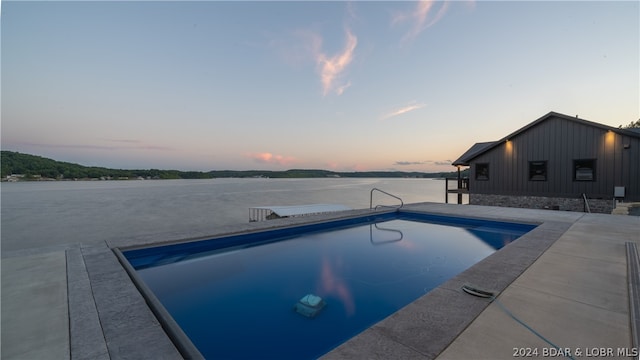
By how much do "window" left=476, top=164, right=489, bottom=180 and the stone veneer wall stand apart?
3.11 feet

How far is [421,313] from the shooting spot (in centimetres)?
227

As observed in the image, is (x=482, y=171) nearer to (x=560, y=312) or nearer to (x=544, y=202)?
(x=544, y=202)

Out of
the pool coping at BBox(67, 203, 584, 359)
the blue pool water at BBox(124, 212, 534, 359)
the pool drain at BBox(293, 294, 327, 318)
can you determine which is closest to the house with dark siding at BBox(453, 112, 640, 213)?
the blue pool water at BBox(124, 212, 534, 359)

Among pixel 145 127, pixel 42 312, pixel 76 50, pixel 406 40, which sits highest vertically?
pixel 406 40

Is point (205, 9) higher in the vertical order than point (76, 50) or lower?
higher

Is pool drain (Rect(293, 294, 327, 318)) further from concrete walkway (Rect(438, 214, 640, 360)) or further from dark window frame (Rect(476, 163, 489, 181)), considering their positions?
dark window frame (Rect(476, 163, 489, 181))

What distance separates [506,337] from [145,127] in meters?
22.9

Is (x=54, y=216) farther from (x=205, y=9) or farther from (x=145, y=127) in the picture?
(x=205, y=9)

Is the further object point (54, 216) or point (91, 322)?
point (54, 216)

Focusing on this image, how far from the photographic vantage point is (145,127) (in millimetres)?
19062

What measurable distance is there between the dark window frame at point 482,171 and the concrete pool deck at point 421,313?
33.3 ft

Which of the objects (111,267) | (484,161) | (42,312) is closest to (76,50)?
(111,267)

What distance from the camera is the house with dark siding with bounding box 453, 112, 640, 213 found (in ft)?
31.2

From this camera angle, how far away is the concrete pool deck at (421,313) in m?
1.79
